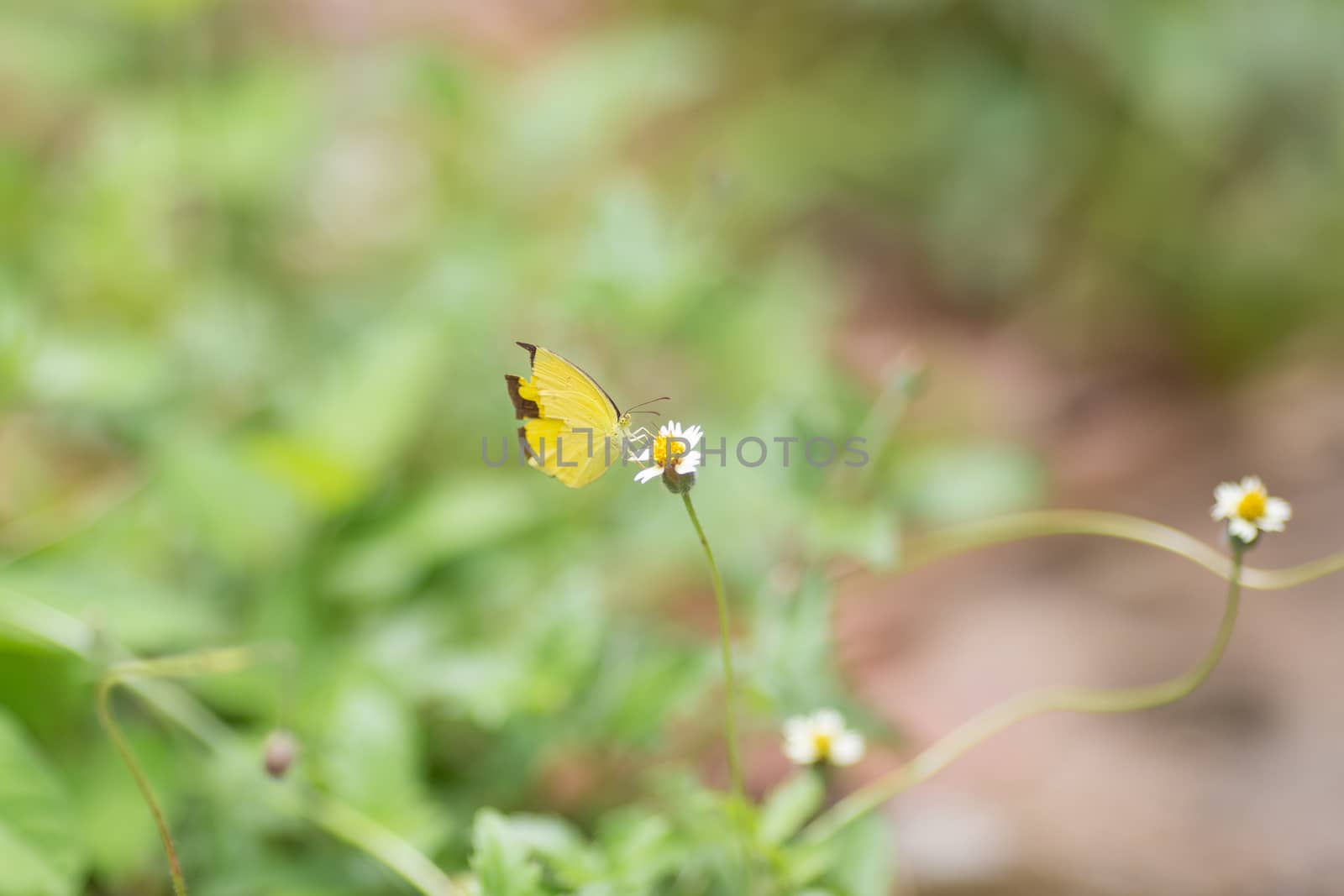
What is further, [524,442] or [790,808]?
[790,808]

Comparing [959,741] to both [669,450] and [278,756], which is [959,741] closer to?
[669,450]

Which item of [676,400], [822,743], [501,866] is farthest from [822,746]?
[676,400]

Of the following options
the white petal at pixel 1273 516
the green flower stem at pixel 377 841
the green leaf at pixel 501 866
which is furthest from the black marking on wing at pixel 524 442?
the white petal at pixel 1273 516

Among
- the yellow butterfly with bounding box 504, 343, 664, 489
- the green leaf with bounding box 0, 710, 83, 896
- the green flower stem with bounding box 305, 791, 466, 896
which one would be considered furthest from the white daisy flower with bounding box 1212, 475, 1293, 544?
the green leaf with bounding box 0, 710, 83, 896

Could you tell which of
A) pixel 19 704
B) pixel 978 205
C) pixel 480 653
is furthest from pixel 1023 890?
pixel 978 205

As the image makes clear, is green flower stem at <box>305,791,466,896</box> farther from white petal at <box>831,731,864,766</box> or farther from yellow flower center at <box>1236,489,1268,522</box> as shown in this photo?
yellow flower center at <box>1236,489,1268,522</box>

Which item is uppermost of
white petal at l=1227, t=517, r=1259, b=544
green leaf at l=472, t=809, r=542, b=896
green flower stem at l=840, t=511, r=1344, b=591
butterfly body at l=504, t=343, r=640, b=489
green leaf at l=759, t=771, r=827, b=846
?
green flower stem at l=840, t=511, r=1344, b=591
